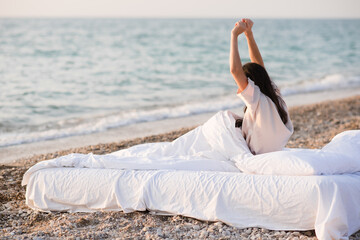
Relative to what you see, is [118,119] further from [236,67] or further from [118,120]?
[236,67]

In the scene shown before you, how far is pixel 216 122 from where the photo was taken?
157 inches

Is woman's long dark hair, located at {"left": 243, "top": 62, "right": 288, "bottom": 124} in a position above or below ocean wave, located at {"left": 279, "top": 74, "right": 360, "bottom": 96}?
above

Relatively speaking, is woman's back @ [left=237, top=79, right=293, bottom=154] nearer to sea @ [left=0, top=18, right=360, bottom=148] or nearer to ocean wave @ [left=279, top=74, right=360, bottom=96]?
Result: sea @ [left=0, top=18, right=360, bottom=148]

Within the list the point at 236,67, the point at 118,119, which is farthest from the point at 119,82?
the point at 236,67

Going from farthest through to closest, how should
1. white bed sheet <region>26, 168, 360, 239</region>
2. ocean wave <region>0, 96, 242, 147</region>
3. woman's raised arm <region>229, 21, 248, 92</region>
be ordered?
1. ocean wave <region>0, 96, 242, 147</region>
2. woman's raised arm <region>229, 21, 248, 92</region>
3. white bed sheet <region>26, 168, 360, 239</region>

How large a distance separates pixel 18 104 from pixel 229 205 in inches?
316

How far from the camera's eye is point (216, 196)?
3.39m

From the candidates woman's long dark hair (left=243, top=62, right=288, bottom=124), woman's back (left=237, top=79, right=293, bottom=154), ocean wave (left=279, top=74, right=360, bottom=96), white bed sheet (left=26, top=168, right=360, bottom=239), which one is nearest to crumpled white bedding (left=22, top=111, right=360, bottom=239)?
white bed sheet (left=26, top=168, right=360, bottom=239)

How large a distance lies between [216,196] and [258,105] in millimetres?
913

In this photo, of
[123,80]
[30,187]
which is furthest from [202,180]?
[123,80]

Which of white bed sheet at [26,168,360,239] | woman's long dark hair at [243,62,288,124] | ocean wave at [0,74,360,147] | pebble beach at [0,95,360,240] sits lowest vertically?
ocean wave at [0,74,360,147]

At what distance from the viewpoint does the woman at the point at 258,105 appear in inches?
143

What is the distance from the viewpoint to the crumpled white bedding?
3203mm

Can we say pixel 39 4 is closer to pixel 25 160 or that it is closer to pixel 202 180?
pixel 25 160
